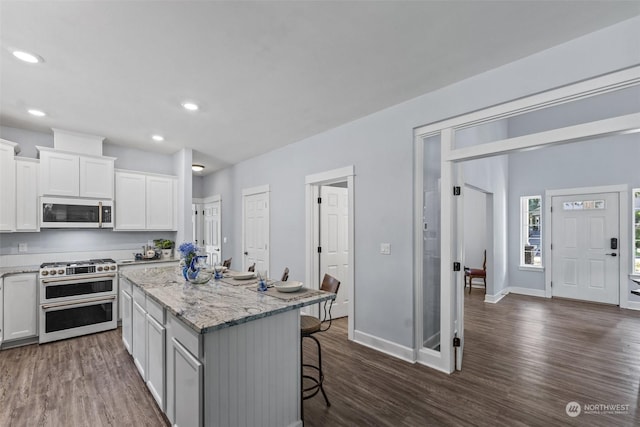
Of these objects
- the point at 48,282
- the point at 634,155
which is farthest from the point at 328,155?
the point at 634,155

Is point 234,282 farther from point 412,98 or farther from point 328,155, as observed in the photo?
point 412,98

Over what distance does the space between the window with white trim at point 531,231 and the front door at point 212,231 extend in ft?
22.2

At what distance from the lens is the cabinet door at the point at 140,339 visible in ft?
8.32

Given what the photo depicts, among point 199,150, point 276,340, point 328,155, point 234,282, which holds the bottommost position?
point 276,340

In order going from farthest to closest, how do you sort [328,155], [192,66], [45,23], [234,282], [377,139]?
[328,155]
[377,139]
[234,282]
[192,66]
[45,23]

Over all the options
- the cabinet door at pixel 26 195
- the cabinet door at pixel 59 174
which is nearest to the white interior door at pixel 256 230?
the cabinet door at pixel 59 174

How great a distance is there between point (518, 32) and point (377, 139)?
1.61 m

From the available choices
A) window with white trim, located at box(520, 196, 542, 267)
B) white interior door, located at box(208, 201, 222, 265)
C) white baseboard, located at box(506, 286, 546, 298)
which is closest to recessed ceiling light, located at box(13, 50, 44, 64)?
white interior door, located at box(208, 201, 222, 265)

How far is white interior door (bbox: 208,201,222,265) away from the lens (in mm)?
6438

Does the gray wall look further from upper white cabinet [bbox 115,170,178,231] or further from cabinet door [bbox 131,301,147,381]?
cabinet door [bbox 131,301,147,381]

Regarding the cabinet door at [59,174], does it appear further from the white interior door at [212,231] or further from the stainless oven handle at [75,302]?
the white interior door at [212,231]

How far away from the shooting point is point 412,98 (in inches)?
120

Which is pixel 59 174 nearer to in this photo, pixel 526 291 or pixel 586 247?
pixel 526 291

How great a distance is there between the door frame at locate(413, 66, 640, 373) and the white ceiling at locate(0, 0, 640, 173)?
364mm
